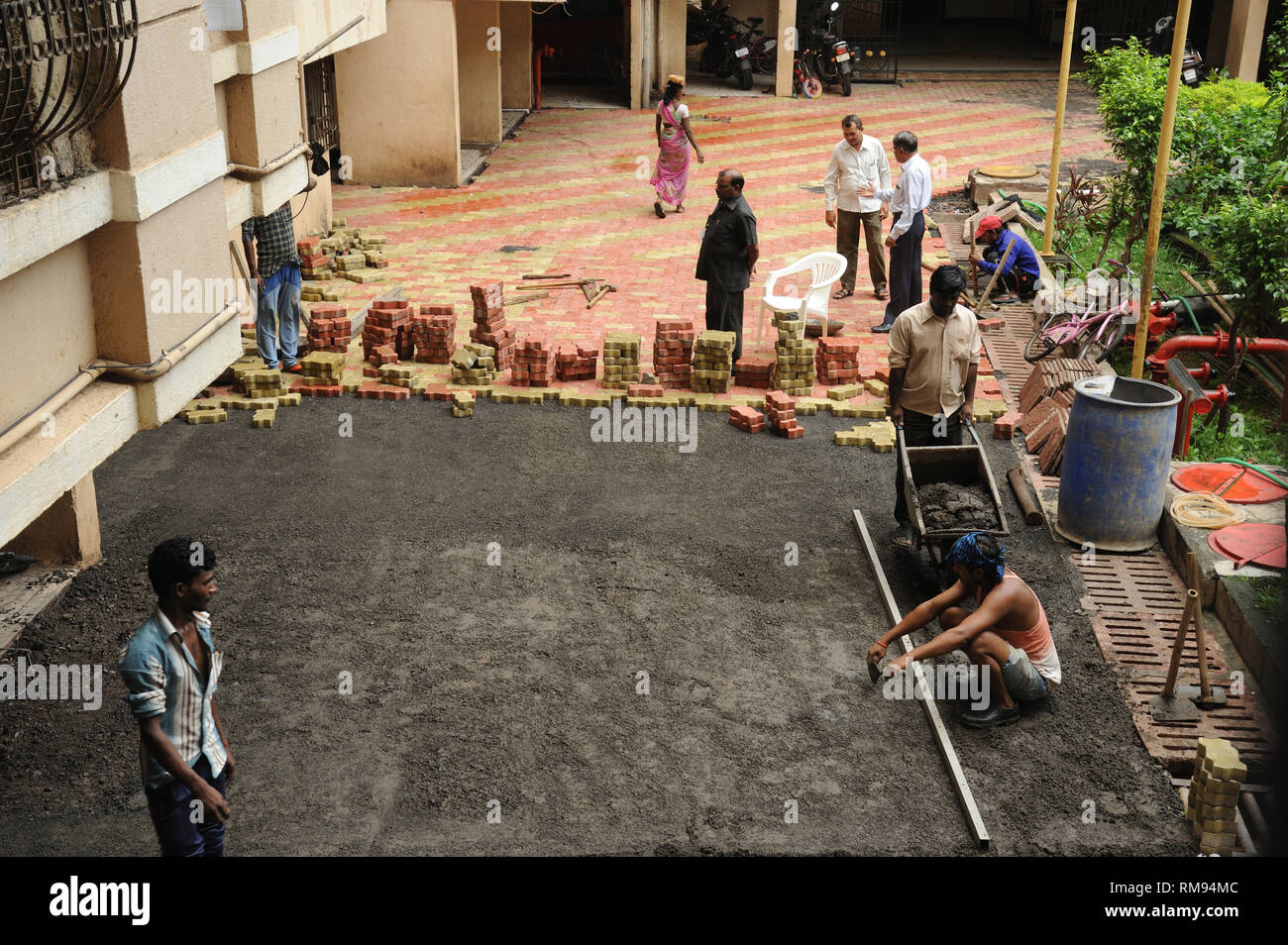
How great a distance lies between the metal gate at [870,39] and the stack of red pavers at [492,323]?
62.9ft

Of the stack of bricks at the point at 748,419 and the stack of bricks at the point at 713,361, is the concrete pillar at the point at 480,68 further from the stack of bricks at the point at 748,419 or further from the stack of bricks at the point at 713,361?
the stack of bricks at the point at 748,419

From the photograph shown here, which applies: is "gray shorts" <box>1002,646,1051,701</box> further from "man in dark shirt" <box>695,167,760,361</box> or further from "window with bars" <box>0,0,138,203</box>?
"man in dark shirt" <box>695,167,760,361</box>

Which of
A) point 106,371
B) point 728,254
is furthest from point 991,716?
point 728,254

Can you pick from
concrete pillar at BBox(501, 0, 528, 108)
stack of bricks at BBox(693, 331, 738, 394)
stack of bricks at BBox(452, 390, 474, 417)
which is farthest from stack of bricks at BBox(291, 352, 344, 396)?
concrete pillar at BBox(501, 0, 528, 108)

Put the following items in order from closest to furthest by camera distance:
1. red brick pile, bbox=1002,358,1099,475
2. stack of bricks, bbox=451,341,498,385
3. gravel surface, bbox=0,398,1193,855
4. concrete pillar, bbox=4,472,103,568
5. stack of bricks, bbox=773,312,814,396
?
gravel surface, bbox=0,398,1193,855
concrete pillar, bbox=4,472,103,568
red brick pile, bbox=1002,358,1099,475
stack of bricks, bbox=773,312,814,396
stack of bricks, bbox=451,341,498,385

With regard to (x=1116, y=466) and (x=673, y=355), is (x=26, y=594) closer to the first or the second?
(x=673, y=355)

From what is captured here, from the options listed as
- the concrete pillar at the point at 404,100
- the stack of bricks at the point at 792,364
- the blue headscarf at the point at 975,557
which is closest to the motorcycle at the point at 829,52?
the concrete pillar at the point at 404,100

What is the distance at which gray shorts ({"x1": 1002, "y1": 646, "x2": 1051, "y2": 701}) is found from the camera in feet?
24.6

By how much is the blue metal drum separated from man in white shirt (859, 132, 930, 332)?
4.45 metres

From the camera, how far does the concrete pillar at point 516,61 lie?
2583 cm

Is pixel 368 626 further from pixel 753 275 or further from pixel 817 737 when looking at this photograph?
pixel 753 275

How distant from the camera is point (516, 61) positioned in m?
26.7

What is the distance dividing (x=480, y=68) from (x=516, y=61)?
12.7ft

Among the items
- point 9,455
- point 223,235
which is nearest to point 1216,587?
point 223,235
